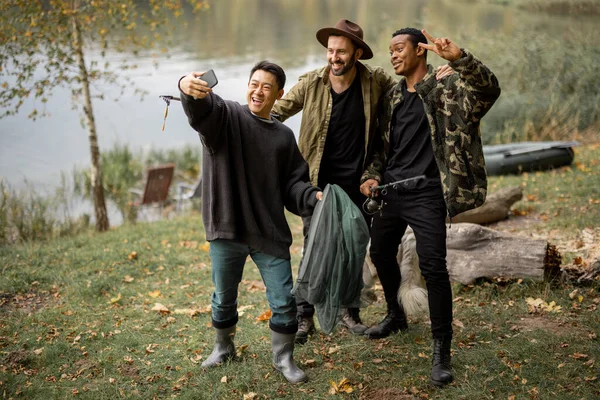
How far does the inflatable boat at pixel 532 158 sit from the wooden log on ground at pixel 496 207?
8.08ft

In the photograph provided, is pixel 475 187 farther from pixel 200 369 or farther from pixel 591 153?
pixel 591 153

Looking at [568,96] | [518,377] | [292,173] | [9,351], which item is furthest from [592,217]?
[568,96]

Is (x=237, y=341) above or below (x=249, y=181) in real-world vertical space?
below

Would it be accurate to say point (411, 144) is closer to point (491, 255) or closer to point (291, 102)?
point (291, 102)

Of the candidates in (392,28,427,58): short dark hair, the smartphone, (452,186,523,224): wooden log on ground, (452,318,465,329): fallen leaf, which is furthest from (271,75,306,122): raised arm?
(452,186,523,224): wooden log on ground

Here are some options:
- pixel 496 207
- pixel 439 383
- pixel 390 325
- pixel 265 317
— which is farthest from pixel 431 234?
pixel 496 207

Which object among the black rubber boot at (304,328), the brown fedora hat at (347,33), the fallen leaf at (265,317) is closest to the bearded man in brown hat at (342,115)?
the brown fedora hat at (347,33)

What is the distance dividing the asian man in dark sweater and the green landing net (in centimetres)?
15

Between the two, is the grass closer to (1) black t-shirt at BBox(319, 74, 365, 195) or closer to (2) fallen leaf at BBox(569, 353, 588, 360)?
(2) fallen leaf at BBox(569, 353, 588, 360)

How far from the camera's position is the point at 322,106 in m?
4.31

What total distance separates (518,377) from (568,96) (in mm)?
11104

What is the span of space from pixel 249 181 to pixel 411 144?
1.08 meters

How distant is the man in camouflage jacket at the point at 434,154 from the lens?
3652 mm

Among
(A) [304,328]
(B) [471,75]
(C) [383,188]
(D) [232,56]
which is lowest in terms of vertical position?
(A) [304,328]
